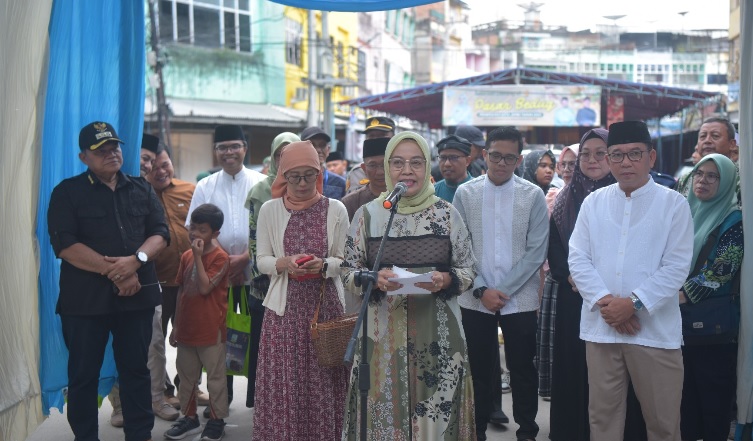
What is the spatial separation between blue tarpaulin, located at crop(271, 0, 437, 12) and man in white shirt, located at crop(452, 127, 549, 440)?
1252mm

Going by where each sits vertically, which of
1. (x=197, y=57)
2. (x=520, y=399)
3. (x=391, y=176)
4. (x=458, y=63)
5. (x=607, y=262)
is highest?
(x=458, y=63)

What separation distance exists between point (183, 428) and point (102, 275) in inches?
57.4

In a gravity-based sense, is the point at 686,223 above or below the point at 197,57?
below

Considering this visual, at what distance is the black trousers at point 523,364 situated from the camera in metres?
5.50

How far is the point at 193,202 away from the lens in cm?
674

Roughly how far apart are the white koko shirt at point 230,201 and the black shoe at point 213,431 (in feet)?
4.59

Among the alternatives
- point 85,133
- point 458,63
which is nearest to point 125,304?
point 85,133

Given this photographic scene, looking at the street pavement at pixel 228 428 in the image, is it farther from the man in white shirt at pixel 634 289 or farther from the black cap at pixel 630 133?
the black cap at pixel 630 133

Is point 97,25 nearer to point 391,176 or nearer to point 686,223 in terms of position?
point 391,176

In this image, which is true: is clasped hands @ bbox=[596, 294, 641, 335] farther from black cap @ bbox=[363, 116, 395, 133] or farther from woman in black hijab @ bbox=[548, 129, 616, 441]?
black cap @ bbox=[363, 116, 395, 133]

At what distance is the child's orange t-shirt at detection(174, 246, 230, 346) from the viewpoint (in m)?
6.08

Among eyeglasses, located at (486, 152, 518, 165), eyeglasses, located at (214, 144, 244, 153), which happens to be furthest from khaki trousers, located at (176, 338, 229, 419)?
eyeglasses, located at (486, 152, 518, 165)

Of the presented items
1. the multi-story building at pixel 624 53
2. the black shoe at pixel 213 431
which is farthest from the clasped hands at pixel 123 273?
the multi-story building at pixel 624 53

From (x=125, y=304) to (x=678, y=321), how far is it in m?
3.44
